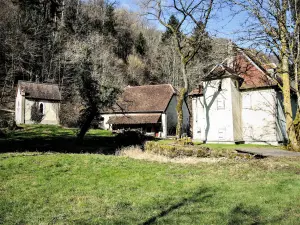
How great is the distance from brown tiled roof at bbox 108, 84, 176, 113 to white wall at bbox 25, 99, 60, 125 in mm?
9743

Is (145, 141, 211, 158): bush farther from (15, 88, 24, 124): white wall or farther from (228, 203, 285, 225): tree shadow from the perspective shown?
(15, 88, 24, 124): white wall

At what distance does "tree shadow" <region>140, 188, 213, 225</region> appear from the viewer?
5.57 m

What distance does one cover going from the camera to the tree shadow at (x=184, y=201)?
18.3ft

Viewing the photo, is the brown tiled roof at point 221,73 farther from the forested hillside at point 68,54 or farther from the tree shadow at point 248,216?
the tree shadow at point 248,216

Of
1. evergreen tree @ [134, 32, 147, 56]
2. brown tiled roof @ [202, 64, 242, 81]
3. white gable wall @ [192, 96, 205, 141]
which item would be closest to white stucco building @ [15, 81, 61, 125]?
white gable wall @ [192, 96, 205, 141]

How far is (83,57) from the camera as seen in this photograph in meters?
24.3

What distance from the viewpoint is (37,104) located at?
4262 cm

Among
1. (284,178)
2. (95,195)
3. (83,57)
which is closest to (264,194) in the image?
(284,178)

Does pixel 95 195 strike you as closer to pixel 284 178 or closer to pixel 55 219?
pixel 55 219

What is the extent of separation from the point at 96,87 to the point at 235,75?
16037 millimetres

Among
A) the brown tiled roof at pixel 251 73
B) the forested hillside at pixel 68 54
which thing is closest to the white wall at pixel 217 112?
the brown tiled roof at pixel 251 73

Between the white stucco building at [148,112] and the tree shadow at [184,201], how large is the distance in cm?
3076

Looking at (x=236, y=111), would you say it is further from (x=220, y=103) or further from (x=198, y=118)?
(x=198, y=118)

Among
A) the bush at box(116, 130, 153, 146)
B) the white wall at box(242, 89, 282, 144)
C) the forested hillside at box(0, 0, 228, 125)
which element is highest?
the forested hillside at box(0, 0, 228, 125)
